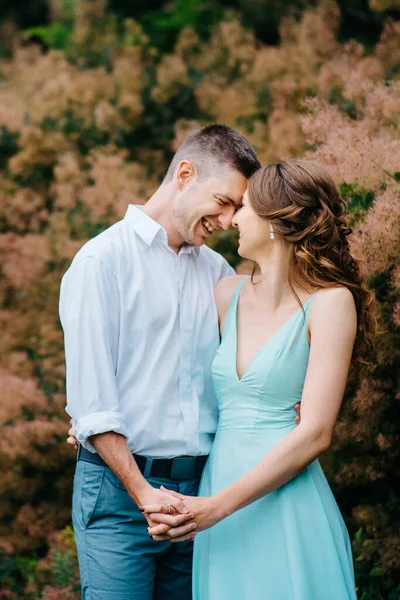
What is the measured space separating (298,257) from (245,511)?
962mm

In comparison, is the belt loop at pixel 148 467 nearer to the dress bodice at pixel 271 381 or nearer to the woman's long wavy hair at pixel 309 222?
the dress bodice at pixel 271 381

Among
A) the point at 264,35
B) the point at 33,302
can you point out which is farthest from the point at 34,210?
the point at 264,35

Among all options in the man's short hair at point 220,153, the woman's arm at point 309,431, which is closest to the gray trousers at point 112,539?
the woman's arm at point 309,431

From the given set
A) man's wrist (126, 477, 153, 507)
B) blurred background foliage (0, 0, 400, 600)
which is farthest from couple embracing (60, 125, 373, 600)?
blurred background foliage (0, 0, 400, 600)

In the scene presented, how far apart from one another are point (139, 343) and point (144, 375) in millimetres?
125

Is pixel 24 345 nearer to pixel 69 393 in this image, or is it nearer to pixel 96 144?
pixel 96 144

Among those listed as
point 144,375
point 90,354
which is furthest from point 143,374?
point 90,354

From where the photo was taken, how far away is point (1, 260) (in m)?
6.23

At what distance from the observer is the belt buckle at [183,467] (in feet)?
9.23

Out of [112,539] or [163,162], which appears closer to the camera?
[112,539]

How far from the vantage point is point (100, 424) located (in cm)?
260

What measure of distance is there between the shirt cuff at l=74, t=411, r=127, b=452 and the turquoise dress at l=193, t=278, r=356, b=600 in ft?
1.37

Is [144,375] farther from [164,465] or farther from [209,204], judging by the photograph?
[209,204]

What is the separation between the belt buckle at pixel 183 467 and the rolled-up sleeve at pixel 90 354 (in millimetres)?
278
